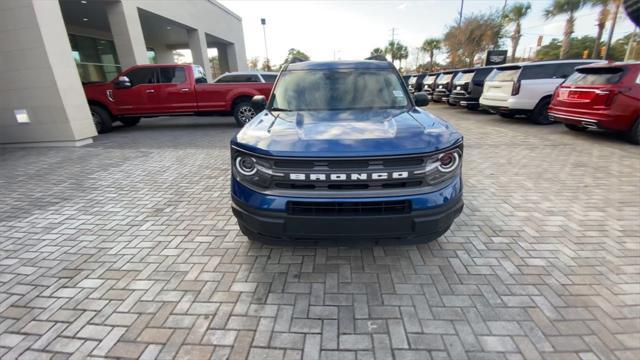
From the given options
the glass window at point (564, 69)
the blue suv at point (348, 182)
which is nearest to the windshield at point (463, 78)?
the glass window at point (564, 69)

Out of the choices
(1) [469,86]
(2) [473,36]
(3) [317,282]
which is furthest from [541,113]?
(2) [473,36]

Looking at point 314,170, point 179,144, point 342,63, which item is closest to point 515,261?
point 314,170

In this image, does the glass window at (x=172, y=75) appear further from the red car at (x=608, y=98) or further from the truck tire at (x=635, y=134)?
the truck tire at (x=635, y=134)

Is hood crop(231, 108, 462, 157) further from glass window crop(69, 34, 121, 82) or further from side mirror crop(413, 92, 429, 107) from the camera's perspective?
glass window crop(69, 34, 121, 82)

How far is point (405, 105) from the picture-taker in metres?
3.24

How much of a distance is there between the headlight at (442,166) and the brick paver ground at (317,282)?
0.88 meters

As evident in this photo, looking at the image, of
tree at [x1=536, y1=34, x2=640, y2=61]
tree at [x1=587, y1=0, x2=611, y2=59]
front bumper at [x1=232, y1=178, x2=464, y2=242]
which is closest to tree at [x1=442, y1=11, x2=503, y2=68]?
tree at [x1=536, y1=34, x2=640, y2=61]

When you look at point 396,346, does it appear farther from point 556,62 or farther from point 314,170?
point 556,62

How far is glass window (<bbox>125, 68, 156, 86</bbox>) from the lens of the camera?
9195 millimetres

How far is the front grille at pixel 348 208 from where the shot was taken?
6.82ft

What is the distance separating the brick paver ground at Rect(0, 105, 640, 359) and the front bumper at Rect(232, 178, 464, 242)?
53cm

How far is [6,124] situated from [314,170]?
9732 millimetres

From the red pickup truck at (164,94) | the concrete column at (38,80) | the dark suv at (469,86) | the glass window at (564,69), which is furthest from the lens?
the dark suv at (469,86)

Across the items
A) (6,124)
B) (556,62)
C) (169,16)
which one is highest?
(169,16)
